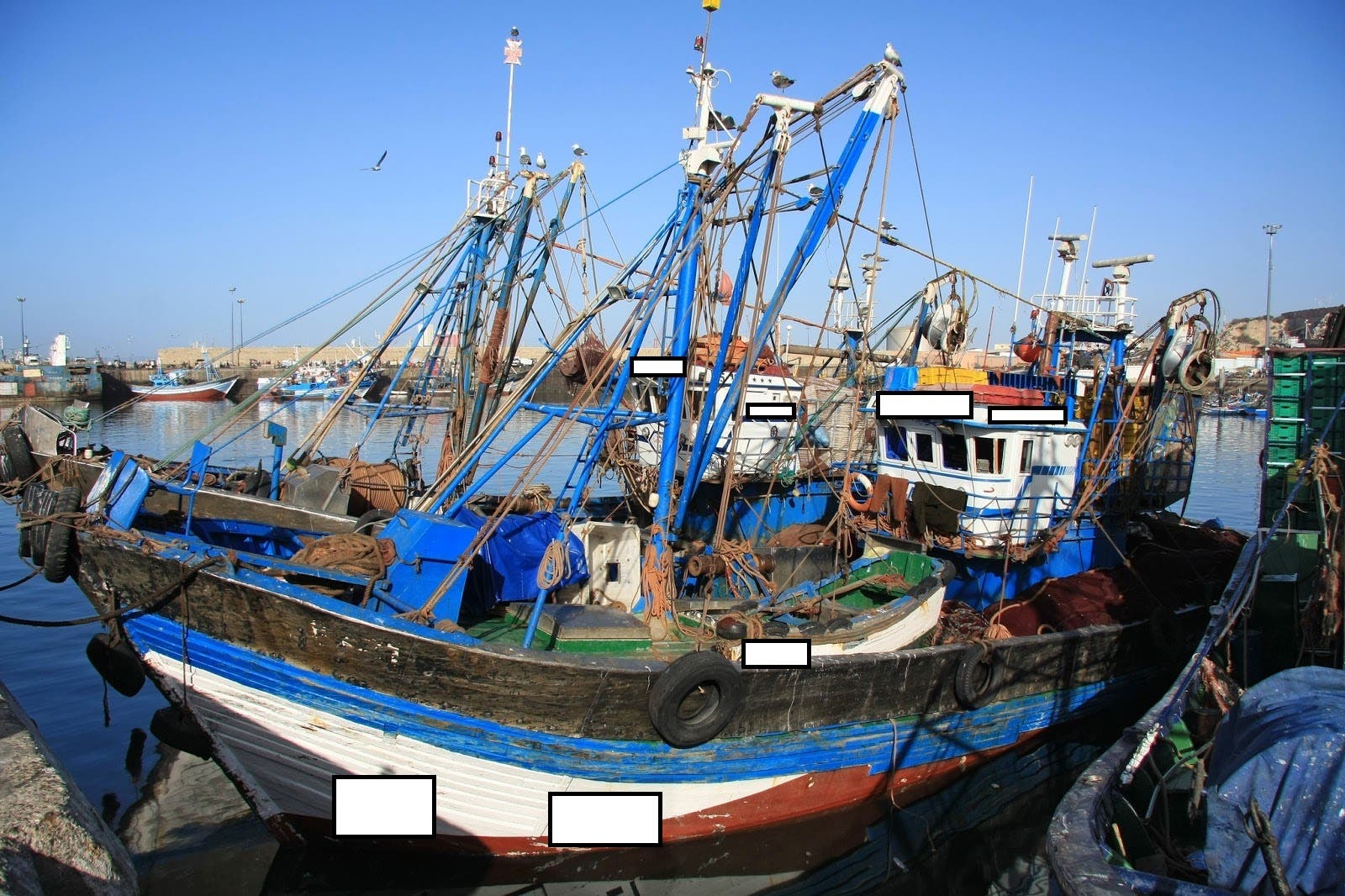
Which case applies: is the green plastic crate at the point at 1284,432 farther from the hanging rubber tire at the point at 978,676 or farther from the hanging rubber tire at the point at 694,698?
the hanging rubber tire at the point at 694,698

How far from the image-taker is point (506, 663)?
6.48m

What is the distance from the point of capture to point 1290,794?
12.7 feet

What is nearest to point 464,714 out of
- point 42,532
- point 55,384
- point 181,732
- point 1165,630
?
point 181,732

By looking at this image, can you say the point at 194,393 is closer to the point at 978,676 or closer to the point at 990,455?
the point at 990,455

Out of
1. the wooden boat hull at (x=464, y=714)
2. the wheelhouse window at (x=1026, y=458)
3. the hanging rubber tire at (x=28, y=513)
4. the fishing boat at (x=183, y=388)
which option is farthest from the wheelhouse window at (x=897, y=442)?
the fishing boat at (x=183, y=388)

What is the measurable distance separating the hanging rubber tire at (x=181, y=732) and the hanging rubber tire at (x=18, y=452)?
3.36 m

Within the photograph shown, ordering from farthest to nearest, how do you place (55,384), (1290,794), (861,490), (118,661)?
(55,384) → (861,490) → (118,661) → (1290,794)

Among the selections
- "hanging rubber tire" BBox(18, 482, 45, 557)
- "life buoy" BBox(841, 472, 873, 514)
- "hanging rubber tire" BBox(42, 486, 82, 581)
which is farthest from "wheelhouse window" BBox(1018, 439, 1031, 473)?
"hanging rubber tire" BBox(18, 482, 45, 557)

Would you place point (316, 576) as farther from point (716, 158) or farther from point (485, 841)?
point (716, 158)

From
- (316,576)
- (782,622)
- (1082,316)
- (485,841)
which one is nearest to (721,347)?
(782,622)

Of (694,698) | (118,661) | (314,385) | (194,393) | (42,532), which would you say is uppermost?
(314,385)

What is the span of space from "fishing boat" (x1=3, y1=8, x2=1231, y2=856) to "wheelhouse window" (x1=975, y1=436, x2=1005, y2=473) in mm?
261

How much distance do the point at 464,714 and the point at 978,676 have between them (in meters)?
5.35

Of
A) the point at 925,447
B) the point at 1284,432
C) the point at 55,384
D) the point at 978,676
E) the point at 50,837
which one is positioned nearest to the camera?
the point at 50,837
